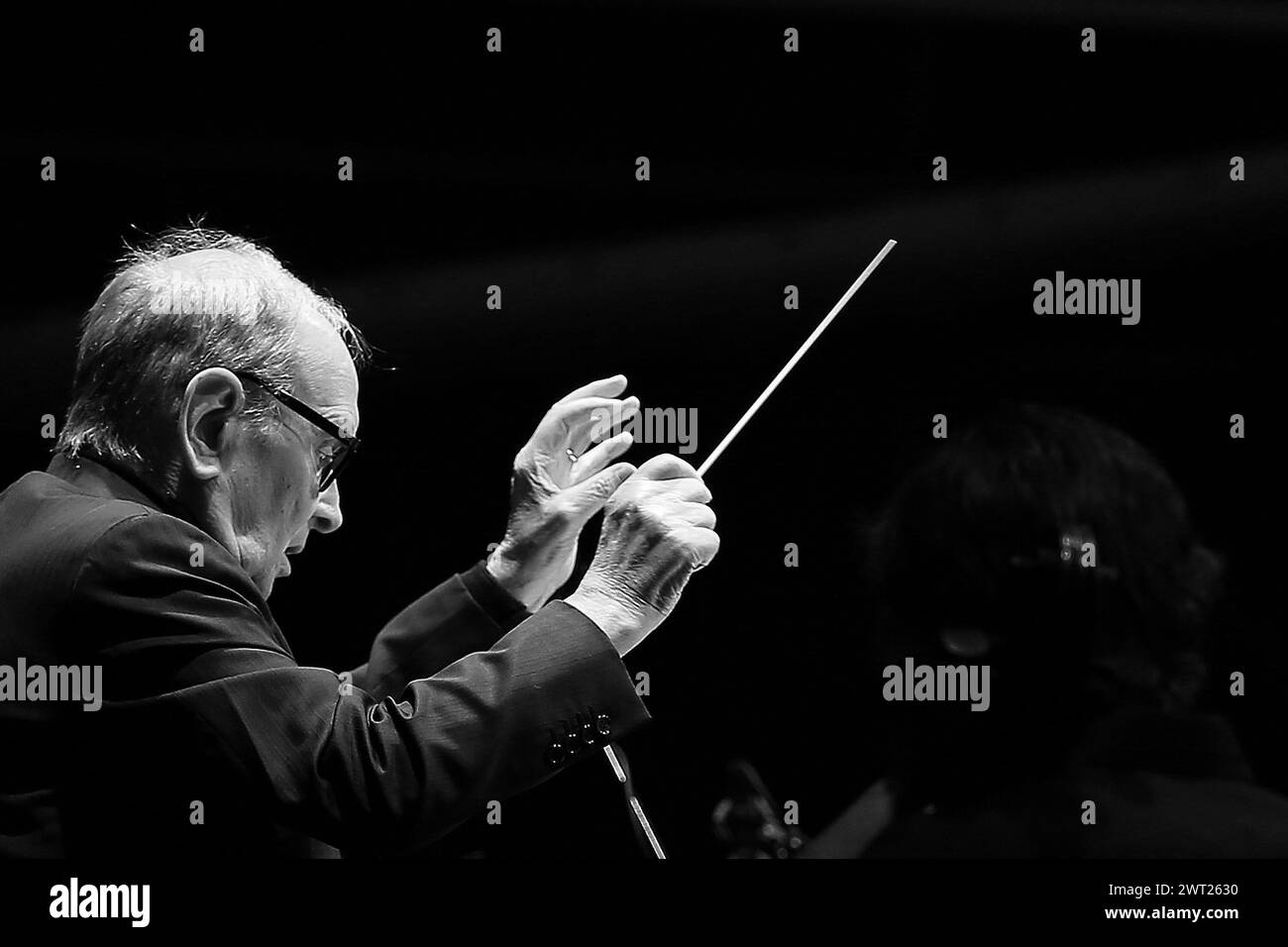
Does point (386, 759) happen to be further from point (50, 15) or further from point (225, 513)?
point (50, 15)

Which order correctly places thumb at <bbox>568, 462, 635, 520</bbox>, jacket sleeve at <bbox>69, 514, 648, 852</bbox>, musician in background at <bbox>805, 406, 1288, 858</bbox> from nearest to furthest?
jacket sleeve at <bbox>69, 514, 648, 852</bbox> < thumb at <bbox>568, 462, 635, 520</bbox> < musician in background at <bbox>805, 406, 1288, 858</bbox>

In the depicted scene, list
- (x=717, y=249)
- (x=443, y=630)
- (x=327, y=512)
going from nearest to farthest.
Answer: (x=327, y=512), (x=443, y=630), (x=717, y=249)

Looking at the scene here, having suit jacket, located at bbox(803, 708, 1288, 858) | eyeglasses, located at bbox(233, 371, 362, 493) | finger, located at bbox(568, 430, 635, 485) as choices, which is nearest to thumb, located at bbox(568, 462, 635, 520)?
finger, located at bbox(568, 430, 635, 485)

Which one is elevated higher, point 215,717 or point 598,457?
point 598,457

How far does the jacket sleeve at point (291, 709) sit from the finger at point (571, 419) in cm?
39

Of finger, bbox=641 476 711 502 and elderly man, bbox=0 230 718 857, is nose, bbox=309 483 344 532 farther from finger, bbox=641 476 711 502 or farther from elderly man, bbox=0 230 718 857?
finger, bbox=641 476 711 502

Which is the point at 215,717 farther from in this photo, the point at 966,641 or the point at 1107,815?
the point at 1107,815

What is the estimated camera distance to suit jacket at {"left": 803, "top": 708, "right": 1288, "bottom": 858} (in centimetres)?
154

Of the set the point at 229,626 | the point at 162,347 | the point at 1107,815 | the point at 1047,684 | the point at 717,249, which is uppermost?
the point at 717,249

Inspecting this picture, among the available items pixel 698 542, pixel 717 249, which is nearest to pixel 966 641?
pixel 698 542

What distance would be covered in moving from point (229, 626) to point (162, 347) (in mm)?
298

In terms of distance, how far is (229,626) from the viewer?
1168 mm

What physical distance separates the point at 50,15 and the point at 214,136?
0.87 ft

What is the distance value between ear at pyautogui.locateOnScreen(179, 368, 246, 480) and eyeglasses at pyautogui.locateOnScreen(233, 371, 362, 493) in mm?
20
